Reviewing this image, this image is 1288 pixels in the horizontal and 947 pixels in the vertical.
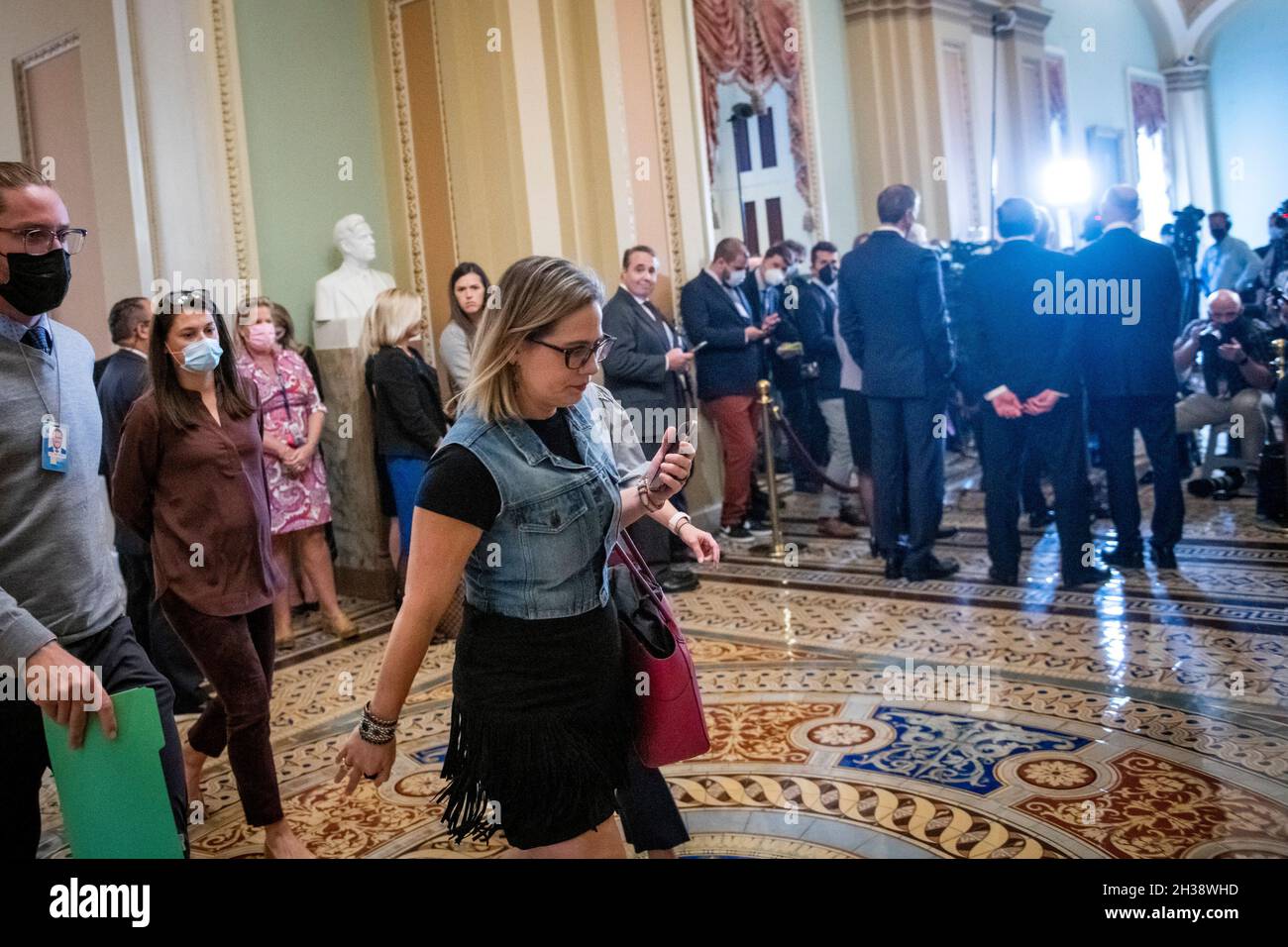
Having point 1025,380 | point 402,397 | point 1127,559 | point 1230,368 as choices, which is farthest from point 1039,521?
point 402,397

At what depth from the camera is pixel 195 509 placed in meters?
2.96

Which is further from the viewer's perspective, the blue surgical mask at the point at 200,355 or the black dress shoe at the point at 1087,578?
the black dress shoe at the point at 1087,578

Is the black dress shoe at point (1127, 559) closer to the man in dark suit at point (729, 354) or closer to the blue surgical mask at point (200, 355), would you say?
the man in dark suit at point (729, 354)

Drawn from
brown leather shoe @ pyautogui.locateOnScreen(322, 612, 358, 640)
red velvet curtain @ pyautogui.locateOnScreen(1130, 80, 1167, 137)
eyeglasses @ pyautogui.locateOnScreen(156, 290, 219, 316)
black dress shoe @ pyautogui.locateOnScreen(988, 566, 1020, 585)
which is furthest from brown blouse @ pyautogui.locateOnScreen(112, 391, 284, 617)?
red velvet curtain @ pyautogui.locateOnScreen(1130, 80, 1167, 137)

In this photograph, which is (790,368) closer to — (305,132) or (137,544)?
(305,132)

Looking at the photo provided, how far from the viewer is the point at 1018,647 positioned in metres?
4.37

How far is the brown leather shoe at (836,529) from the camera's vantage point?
685cm

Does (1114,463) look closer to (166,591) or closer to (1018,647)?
(1018,647)

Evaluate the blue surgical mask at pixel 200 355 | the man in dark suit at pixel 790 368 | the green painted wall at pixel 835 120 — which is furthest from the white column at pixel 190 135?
the green painted wall at pixel 835 120

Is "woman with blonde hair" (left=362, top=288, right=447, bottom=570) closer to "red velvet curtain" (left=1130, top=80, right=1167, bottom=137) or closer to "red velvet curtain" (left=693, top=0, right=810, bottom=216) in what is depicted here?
"red velvet curtain" (left=693, top=0, right=810, bottom=216)

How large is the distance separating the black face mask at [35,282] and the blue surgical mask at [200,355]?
0.84m

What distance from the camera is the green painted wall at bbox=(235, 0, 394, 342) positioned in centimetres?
604

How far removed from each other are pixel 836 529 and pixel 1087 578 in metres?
1.91
